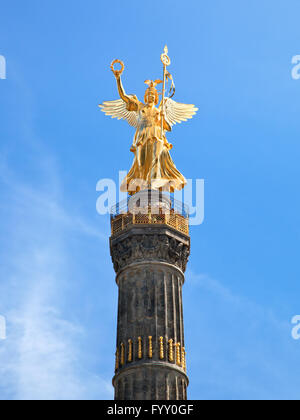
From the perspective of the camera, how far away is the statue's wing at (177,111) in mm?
58131

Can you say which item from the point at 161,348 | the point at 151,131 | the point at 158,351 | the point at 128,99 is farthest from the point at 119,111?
the point at 158,351

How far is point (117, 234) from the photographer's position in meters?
51.4

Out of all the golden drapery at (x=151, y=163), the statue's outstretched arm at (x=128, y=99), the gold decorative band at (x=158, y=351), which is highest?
the statue's outstretched arm at (x=128, y=99)

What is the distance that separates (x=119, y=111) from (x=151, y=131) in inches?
157

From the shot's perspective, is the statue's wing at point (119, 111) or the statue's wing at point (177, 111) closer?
the statue's wing at point (119, 111)

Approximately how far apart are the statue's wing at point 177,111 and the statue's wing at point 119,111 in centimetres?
242

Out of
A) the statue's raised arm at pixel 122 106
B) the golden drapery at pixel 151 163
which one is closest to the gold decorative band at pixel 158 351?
the golden drapery at pixel 151 163

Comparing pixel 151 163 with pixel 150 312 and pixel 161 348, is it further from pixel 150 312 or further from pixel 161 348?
pixel 161 348

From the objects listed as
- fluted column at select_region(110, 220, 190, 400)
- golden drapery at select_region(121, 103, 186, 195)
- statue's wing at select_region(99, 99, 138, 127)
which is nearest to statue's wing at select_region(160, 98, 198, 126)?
golden drapery at select_region(121, 103, 186, 195)

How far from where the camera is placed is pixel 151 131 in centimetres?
5556

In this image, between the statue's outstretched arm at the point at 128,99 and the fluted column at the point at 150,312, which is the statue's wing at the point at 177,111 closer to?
the statue's outstretched arm at the point at 128,99

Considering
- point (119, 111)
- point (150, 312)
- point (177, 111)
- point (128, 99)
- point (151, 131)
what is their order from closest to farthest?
A: point (150, 312)
point (151, 131)
point (128, 99)
point (119, 111)
point (177, 111)

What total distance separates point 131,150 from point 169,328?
46.1ft
